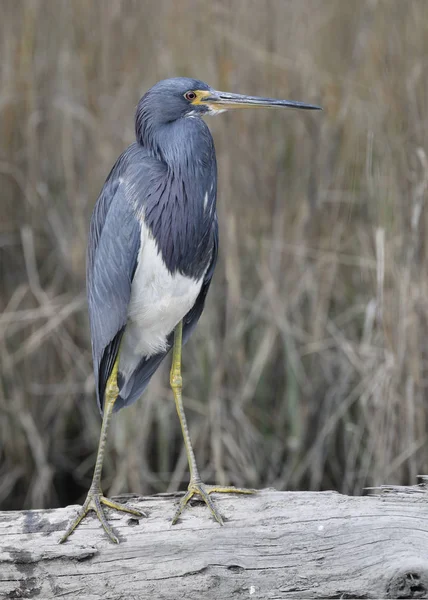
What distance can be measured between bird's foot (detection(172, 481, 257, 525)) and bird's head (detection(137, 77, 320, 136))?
47.3 inches

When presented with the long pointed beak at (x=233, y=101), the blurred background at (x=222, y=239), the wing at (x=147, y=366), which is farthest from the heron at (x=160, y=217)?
the blurred background at (x=222, y=239)

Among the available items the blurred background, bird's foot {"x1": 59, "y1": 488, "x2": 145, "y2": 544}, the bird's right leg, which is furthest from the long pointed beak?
bird's foot {"x1": 59, "y1": 488, "x2": 145, "y2": 544}

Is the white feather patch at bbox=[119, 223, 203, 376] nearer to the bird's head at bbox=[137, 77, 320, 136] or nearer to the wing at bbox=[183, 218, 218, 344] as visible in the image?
the wing at bbox=[183, 218, 218, 344]

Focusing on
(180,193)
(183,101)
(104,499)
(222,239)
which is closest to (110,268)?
(180,193)

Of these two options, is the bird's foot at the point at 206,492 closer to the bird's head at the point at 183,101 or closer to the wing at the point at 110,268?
the wing at the point at 110,268

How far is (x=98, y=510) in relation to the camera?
261cm

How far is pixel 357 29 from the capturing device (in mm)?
4141

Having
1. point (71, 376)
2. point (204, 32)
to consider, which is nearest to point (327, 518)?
point (71, 376)

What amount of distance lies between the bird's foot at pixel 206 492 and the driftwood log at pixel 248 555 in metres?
0.03

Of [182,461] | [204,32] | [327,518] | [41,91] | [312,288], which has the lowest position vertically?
[182,461]

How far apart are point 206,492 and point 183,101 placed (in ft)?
4.19

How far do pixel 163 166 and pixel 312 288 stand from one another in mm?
1419

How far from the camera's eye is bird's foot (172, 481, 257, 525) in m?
2.54

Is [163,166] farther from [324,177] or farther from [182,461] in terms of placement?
[182,461]
